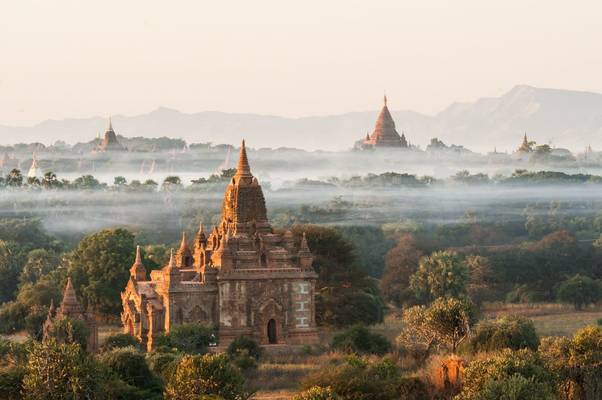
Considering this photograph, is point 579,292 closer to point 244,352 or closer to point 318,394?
point 244,352

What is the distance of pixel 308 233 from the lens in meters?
85.2

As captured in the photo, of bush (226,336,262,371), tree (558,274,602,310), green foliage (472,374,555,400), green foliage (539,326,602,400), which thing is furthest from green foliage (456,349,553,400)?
tree (558,274,602,310)

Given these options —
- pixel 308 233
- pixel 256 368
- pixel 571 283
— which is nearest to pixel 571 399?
pixel 256 368

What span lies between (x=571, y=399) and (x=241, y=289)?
2025 cm

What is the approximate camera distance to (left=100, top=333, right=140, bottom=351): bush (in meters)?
69.8

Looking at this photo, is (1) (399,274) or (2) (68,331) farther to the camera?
(1) (399,274)

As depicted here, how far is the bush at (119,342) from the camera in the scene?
229 feet

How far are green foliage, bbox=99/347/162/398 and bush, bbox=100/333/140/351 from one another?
10698mm

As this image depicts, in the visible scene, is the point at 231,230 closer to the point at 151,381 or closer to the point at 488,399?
the point at 151,381

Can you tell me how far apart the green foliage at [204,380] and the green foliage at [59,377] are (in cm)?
276

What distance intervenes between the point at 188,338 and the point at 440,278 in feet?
79.3

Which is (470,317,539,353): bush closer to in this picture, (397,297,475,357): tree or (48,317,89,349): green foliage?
(397,297,475,357): tree

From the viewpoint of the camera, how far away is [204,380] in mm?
52688

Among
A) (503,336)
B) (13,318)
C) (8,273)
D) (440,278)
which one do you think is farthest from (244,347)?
(8,273)
